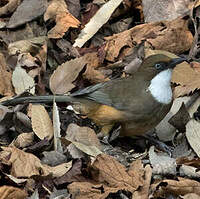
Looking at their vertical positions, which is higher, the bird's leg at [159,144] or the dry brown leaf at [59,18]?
the dry brown leaf at [59,18]

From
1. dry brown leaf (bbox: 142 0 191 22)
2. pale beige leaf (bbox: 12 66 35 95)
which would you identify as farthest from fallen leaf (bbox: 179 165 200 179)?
dry brown leaf (bbox: 142 0 191 22)

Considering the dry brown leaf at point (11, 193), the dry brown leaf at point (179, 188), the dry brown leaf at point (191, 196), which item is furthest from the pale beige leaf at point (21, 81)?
the dry brown leaf at point (191, 196)

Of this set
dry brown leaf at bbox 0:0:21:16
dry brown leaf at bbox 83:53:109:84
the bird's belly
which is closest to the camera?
the bird's belly

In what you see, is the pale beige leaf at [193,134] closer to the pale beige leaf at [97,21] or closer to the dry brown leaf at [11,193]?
the dry brown leaf at [11,193]

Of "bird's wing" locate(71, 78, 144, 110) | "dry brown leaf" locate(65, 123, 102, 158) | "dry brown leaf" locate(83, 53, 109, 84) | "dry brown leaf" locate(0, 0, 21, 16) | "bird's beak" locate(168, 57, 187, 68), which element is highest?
"dry brown leaf" locate(0, 0, 21, 16)

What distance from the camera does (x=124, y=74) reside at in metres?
6.68

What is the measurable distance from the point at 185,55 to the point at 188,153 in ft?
4.77

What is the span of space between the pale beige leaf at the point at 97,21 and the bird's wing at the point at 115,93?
101cm

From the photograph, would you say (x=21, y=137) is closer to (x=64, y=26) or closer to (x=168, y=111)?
(x=168, y=111)

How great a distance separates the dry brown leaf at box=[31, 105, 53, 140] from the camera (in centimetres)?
561

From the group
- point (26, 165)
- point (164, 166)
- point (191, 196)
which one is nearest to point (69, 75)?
point (26, 165)

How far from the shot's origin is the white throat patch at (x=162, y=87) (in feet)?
18.9

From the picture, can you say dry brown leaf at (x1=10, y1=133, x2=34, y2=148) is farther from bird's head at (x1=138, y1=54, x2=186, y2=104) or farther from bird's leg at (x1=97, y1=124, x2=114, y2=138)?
bird's head at (x1=138, y1=54, x2=186, y2=104)

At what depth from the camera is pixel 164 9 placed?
6.91m
